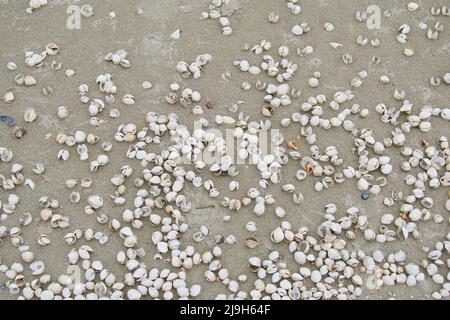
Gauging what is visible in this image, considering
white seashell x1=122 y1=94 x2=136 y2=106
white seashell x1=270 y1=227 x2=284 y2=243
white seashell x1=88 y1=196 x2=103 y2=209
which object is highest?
white seashell x1=122 y1=94 x2=136 y2=106

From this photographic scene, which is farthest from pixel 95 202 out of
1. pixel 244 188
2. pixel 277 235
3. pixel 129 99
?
pixel 277 235

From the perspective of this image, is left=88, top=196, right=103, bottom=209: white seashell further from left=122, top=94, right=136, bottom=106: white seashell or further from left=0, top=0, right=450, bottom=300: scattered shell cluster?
left=122, top=94, right=136, bottom=106: white seashell

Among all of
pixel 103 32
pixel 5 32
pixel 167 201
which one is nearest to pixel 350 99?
pixel 167 201

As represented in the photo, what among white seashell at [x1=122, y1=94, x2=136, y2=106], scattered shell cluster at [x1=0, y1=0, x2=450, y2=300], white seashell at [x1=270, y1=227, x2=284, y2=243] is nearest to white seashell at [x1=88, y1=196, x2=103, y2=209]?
scattered shell cluster at [x1=0, y1=0, x2=450, y2=300]

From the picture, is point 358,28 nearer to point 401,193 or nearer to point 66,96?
point 401,193

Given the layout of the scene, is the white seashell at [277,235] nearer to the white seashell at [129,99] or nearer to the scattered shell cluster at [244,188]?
the scattered shell cluster at [244,188]

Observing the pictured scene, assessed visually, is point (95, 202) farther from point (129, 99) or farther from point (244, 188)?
point (244, 188)

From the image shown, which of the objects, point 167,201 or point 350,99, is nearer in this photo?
point 167,201

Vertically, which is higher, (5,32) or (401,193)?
(5,32)
